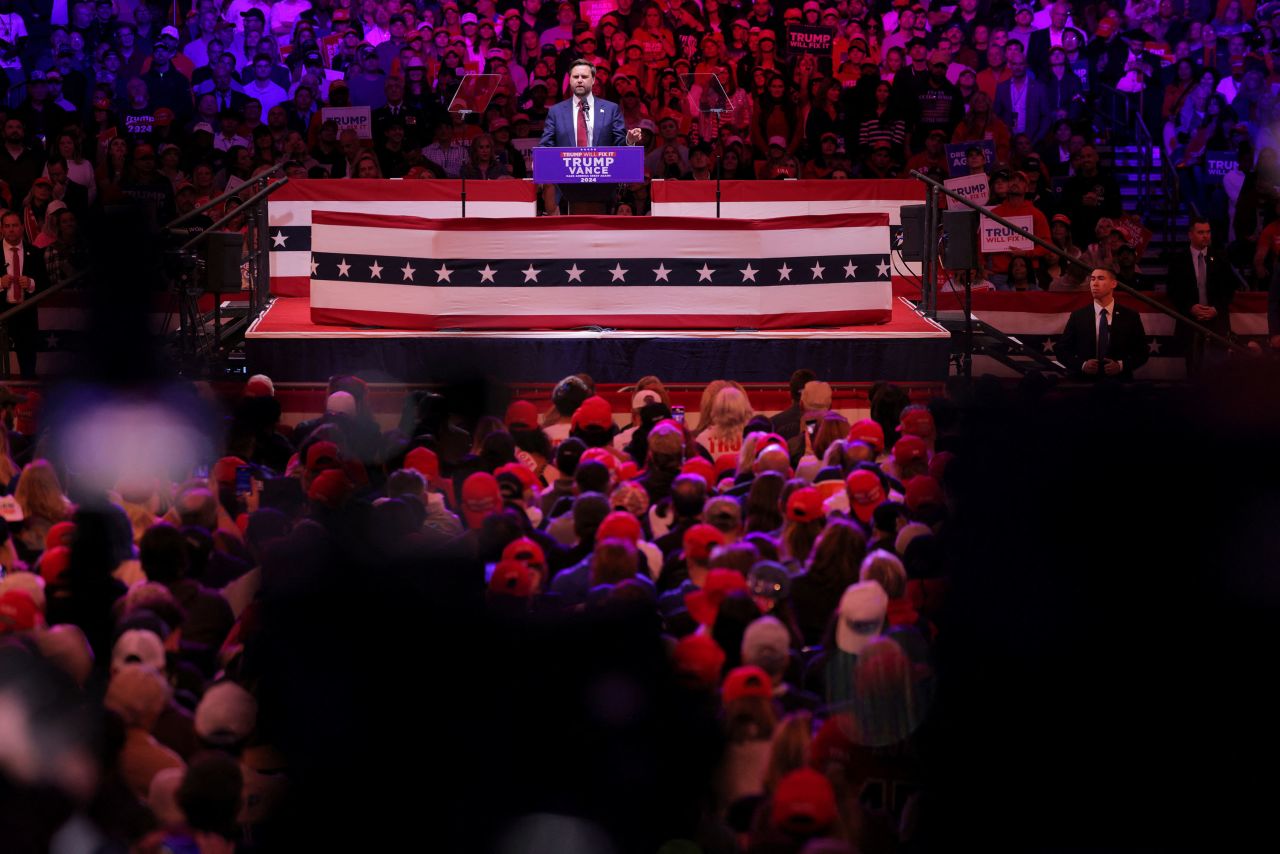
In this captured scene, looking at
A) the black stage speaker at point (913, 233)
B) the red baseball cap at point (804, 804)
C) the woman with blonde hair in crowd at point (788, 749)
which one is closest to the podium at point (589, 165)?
the black stage speaker at point (913, 233)

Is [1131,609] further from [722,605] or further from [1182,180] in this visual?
[1182,180]

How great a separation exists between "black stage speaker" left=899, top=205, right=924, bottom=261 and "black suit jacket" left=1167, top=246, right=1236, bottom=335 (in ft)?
7.99

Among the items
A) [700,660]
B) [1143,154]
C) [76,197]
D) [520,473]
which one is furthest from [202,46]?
[700,660]

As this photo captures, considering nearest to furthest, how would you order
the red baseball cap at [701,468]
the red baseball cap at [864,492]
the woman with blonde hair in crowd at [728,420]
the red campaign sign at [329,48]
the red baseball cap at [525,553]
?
the red baseball cap at [525,553], the red baseball cap at [864,492], the red baseball cap at [701,468], the woman with blonde hair in crowd at [728,420], the red campaign sign at [329,48]

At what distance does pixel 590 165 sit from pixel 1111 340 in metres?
4.25

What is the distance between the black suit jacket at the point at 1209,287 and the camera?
46.6ft

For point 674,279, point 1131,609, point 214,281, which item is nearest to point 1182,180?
point 674,279

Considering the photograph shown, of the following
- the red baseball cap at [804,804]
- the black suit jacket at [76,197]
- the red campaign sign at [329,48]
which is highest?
the red campaign sign at [329,48]

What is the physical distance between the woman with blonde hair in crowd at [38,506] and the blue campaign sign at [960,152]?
987 centimetres

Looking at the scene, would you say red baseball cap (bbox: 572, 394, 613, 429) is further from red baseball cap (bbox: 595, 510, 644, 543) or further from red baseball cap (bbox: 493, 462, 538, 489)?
red baseball cap (bbox: 595, 510, 644, 543)

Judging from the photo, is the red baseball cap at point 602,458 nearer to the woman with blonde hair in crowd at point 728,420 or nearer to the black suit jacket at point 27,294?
the woman with blonde hair in crowd at point 728,420

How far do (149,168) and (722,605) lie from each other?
10.6 meters

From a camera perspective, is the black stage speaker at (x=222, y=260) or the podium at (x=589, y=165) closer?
the black stage speaker at (x=222, y=260)

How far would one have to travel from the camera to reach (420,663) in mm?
5789
